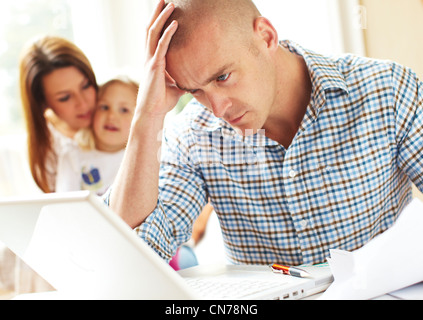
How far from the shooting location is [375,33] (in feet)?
8.84

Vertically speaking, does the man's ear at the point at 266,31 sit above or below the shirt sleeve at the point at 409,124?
above

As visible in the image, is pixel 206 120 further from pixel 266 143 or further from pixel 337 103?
pixel 337 103

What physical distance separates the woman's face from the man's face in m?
1.16

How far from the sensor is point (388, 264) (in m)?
0.71

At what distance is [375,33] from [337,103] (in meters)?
1.67

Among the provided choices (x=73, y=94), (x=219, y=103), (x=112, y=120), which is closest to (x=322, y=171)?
(x=219, y=103)

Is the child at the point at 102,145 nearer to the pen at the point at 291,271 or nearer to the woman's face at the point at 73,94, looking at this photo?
the woman's face at the point at 73,94

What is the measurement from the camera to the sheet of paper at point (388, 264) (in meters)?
0.70

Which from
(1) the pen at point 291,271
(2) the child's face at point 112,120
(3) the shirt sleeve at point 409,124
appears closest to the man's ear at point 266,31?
(3) the shirt sleeve at point 409,124

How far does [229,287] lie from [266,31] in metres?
0.61

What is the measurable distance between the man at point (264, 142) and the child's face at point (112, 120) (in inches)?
35.7

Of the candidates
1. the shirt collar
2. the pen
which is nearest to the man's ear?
the shirt collar
